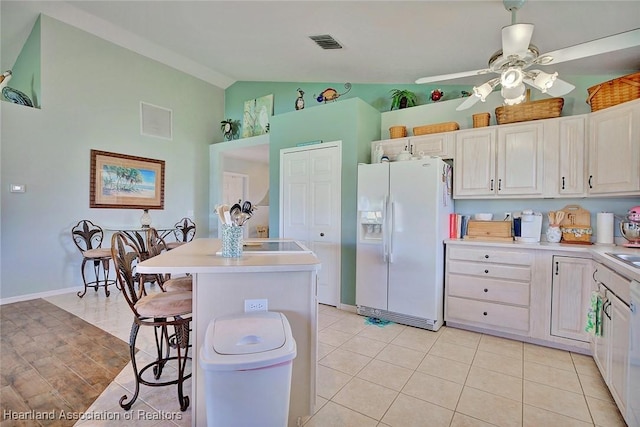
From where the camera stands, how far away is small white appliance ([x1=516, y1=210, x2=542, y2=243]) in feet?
10.3

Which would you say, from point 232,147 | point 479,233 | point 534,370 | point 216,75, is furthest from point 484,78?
point 216,75

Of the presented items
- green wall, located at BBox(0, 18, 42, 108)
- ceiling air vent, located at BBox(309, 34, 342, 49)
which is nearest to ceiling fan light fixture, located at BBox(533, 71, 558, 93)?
ceiling air vent, located at BBox(309, 34, 342, 49)

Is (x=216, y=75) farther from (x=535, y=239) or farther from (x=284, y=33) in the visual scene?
(x=535, y=239)

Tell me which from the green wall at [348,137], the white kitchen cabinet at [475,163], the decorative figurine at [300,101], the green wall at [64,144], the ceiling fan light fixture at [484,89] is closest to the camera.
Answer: the ceiling fan light fixture at [484,89]

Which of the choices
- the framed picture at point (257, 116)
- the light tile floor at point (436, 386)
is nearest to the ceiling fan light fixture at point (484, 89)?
the light tile floor at point (436, 386)

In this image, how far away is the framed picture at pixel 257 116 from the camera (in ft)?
18.8

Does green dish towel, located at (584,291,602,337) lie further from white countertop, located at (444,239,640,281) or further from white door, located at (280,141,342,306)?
white door, located at (280,141,342,306)

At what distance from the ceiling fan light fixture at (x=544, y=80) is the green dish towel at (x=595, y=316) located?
5.04ft

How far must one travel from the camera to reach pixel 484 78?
3.48m

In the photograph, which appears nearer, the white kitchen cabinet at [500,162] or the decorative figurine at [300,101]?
the white kitchen cabinet at [500,162]

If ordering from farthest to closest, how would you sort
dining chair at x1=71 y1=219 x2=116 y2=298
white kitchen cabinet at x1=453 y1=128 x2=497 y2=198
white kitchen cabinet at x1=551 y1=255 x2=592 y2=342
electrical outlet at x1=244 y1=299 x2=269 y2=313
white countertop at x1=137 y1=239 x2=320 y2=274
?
dining chair at x1=71 y1=219 x2=116 y2=298, white kitchen cabinet at x1=453 y1=128 x2=497 y2=198, white kitchen cabinet at x1=551 y1=255 x2=592 y2=342, electrical outlet at x1=244 y1=299 x2=269 y2=313, white countertop at x1=137 y1=239 x2=320 y2=274

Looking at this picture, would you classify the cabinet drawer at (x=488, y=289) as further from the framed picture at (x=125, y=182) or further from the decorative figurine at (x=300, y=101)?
the framed picture at (x=125, y=182)

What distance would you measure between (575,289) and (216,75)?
6554 millimetres

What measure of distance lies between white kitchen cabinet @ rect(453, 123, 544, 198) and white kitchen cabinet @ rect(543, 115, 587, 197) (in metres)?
0.06
